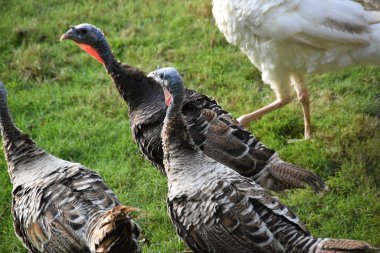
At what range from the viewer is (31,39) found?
24.2 ft

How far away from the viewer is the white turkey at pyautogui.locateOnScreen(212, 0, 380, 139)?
15.9 feet

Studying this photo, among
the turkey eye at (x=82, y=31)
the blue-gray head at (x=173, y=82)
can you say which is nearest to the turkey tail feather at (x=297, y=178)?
the blue-gray head at (x=173, y=82)

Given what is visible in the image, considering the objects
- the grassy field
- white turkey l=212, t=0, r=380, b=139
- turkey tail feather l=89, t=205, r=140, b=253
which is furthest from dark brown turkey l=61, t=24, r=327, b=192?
turkey tail feather l=89, t=205, r=140, b=253

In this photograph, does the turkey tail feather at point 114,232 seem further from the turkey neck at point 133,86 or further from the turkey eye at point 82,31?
the turkey eye at point 82,31

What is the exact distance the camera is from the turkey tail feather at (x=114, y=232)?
3.17 meters

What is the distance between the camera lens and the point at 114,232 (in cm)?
320

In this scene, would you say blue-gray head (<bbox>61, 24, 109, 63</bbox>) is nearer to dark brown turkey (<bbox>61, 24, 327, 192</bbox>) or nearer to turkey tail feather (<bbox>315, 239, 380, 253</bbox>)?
dark brown turkey (<bbox>61, 24, 327, 192</bbox>)

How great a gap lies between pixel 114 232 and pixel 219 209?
25.9 inches

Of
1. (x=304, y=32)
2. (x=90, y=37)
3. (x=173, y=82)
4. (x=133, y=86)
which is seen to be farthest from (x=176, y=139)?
(x=304, y=32)

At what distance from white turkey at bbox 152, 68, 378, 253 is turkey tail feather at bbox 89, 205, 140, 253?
435mm

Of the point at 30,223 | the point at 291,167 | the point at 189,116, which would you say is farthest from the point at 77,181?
the point at 291,167

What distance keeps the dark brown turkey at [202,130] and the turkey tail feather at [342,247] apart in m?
0.68

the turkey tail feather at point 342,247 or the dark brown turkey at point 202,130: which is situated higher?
the dark brown turkey at point 202,130

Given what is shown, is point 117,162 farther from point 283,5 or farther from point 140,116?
point 283,5
